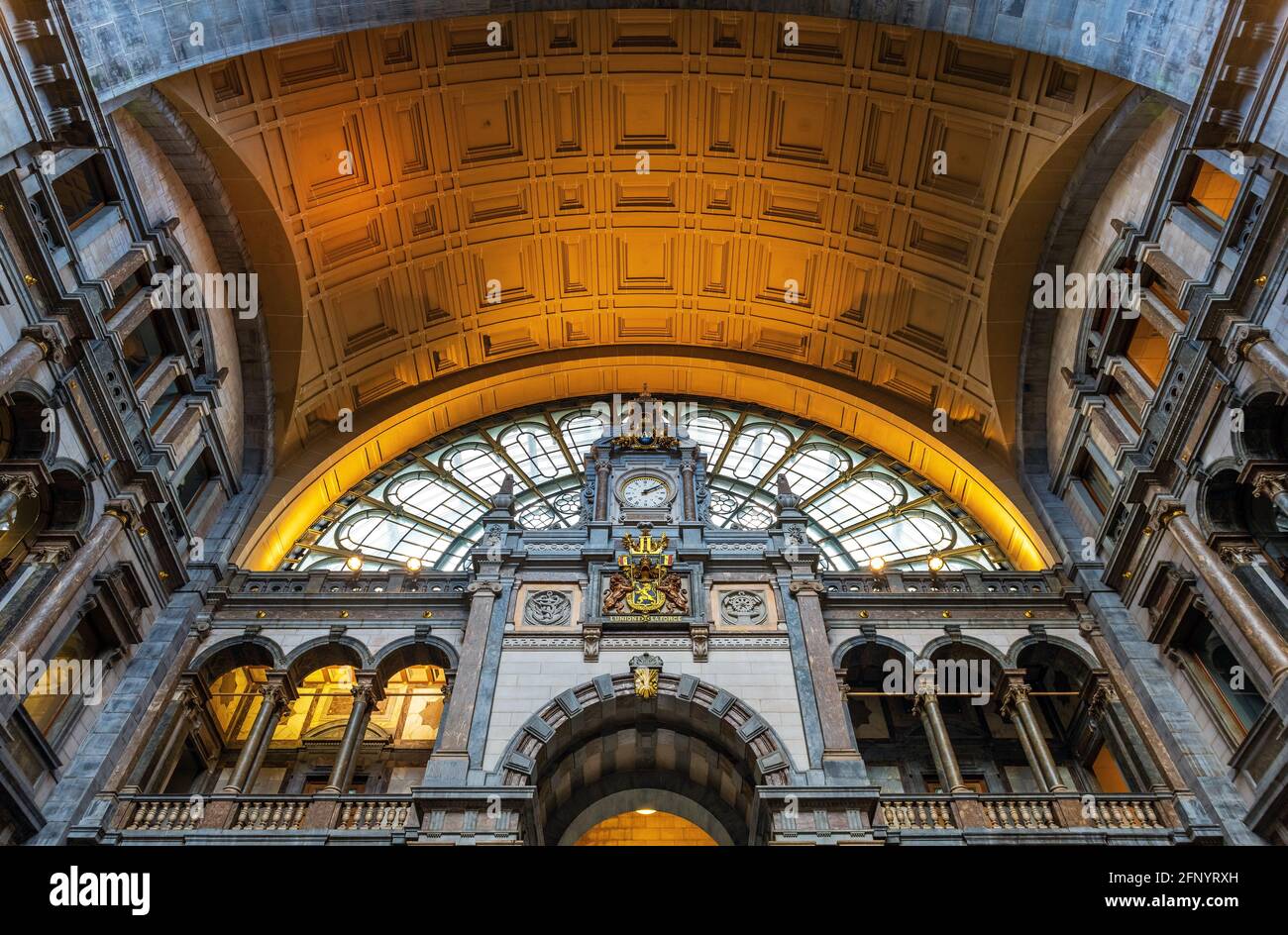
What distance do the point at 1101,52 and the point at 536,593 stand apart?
16.5 m

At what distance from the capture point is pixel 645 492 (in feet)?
82.2

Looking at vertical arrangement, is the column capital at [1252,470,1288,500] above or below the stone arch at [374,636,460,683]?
below

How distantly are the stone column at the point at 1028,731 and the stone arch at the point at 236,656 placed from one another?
52.6ft

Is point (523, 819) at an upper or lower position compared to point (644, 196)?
lower

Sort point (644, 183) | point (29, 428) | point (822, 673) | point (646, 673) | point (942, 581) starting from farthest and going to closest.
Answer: point (644, 183)
point (942, 581)
point (822, 673)
point (646, 673)
point (29, 428)

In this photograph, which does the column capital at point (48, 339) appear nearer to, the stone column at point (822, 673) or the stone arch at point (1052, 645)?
the stone column at point (822, 673)

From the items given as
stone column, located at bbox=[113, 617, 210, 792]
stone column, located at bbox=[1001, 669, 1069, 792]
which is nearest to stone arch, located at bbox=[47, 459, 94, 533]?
stone column, located at bbox=[113, 617, 210, 792]

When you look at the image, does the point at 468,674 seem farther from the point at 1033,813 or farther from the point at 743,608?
the point at 1033,813

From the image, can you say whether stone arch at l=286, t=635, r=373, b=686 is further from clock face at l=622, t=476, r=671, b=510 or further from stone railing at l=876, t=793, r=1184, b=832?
stone railing at l=876, t=793, r=1184, b=832

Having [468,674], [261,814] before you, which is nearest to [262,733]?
[261,814]

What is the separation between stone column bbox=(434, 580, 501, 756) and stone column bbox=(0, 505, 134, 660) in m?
7.35

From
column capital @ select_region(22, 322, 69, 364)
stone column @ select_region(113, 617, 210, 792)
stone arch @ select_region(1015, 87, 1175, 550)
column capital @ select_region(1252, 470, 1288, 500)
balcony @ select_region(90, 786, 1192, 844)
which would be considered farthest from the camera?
stone arch @ select_region(1015, 87, 1175, 550)

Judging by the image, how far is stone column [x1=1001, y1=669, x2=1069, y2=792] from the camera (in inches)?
709

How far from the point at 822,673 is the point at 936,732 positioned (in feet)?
8.60
